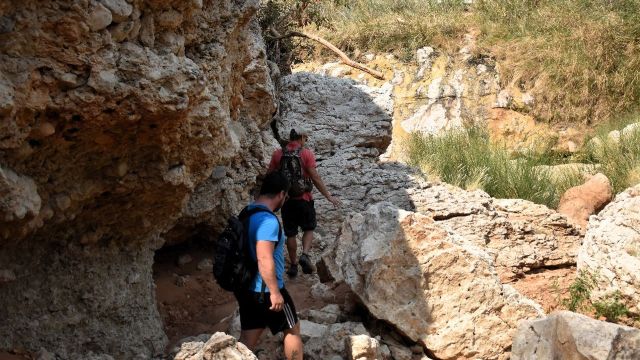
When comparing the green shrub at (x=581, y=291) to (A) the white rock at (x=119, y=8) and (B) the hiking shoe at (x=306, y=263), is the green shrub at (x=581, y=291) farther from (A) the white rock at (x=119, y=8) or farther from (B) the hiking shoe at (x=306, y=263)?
(A) the white rock at (x=119, y=8)

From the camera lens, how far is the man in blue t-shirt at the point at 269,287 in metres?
4.51

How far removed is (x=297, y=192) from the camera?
23.7 ft

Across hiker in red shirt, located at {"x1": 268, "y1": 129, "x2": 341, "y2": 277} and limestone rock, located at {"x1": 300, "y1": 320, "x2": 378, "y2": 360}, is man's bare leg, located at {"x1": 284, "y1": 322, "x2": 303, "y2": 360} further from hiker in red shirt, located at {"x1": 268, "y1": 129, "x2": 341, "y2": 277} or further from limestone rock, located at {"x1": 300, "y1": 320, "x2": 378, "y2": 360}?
hiker in red shirt, located at {"x1": 268, "y1": 129, "x2": 341, "y2": 277}

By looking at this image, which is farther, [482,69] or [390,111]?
[482,69]

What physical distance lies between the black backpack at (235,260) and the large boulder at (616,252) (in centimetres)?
306

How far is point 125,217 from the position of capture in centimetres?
534

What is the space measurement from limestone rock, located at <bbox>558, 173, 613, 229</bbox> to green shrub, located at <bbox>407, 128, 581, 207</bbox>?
1.71ft

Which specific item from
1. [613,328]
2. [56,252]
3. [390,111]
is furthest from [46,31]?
[390,111]

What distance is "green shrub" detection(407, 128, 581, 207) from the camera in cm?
991

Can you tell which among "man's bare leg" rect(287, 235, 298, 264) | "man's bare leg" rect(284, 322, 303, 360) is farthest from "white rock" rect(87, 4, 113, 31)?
"man's bare leg" rect(287, 235, 298, 264)

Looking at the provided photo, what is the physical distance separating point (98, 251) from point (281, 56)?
19.5ft

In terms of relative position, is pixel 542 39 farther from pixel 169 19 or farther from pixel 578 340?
pixel 169 19

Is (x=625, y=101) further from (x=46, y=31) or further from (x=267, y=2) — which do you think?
(x=46, y=31)

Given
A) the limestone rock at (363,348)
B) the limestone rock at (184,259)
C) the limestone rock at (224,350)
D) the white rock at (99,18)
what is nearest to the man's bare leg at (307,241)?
the limestone rock at (184,259)
